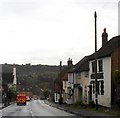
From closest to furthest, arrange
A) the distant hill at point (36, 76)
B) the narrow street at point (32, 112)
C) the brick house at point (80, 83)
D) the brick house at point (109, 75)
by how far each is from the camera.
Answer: the narrow street at point (32, 112)
the brick house at point (109, 75)
the brick house at point (80, 83)
the distant hill at point (36, 76)

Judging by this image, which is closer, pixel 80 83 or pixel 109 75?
pixel 109 75

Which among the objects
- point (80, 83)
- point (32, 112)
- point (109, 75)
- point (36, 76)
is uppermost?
point (36, 76)

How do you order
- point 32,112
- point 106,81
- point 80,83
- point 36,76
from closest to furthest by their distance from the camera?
point 32,112 → point 106,81 → point 80,83 → point 36,76

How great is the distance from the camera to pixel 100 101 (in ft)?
148

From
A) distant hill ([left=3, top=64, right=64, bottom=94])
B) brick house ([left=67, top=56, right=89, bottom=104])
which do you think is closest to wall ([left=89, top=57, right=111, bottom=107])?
brick house ([left=67, top=56, right=89, bottom=104])

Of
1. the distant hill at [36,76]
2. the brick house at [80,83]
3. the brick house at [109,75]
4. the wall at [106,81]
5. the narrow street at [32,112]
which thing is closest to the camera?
the narrow street at [32,112]

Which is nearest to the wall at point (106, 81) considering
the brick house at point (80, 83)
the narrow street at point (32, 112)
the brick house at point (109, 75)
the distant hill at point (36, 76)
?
the brick house at point (109, 75)

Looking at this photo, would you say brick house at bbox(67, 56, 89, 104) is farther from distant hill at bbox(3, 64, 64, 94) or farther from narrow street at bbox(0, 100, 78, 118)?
distant hill at bbox(3, 64, 64, 94)

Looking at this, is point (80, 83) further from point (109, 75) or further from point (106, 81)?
point (109, 75)

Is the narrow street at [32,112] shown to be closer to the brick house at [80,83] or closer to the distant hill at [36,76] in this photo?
the brick house at [80,83]

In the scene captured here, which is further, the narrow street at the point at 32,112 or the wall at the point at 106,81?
the wall at the point at 106,81

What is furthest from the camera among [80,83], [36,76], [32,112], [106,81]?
[36,76]

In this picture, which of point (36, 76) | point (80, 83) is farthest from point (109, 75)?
point (36, 76)

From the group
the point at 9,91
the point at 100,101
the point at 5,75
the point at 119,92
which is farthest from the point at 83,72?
the point at 5,75
